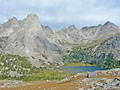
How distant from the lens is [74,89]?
65.1m

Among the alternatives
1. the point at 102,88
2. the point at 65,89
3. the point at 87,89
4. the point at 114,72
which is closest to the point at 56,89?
the point at 65,89

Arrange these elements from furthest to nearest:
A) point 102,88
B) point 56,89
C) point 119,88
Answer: point 56,89, point 102,88, point 119,88

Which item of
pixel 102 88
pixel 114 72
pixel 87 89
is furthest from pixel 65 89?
pixel 114 72

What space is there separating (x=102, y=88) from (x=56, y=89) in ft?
56.7

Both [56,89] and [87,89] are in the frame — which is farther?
[56,89]

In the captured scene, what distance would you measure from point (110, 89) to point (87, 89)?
307 inches

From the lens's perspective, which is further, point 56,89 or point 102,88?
point 56,89

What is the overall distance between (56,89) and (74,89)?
7054 millimetres

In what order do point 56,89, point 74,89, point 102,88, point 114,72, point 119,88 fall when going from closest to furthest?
point 119,88 < point 102,88 < point 74,89 < point 56,89 < point 114,72

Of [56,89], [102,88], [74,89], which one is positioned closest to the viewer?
[102,88]

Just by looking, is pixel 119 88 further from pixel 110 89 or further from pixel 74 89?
pixel 74 89

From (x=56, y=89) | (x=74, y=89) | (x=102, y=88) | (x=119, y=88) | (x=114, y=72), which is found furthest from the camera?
(x=114, y=72)

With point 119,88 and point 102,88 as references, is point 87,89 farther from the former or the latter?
point 119,88

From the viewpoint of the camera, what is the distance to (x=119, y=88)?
174 ft
